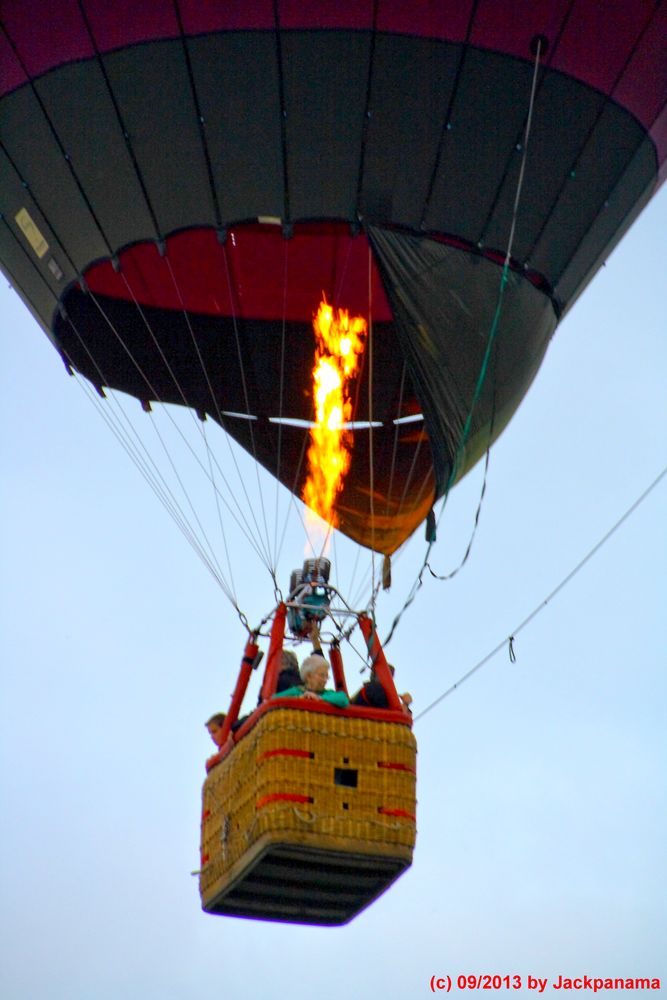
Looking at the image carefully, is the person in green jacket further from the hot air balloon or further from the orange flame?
the orange flame

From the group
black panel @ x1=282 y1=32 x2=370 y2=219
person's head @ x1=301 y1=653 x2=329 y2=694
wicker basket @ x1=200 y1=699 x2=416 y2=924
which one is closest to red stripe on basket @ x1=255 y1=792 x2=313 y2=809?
→ wicker basket @ x1=200 y1=699 x2=416 y2=924

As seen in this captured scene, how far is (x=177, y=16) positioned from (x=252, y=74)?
453mm

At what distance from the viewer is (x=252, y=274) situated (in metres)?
11.7

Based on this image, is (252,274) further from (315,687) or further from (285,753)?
(285,753)

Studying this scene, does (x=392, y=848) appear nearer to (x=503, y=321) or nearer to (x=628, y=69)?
(x=503, y=321)

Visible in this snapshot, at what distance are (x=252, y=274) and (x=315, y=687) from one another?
2.74m

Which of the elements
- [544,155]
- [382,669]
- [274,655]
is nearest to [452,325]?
[544,155]

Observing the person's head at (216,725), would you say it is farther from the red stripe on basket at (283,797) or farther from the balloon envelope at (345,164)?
the balloon envelope at (345,164)

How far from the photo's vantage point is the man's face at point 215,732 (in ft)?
34.6

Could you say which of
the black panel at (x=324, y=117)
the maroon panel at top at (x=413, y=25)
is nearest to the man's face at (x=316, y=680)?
the black panel at (x=324, y=117)

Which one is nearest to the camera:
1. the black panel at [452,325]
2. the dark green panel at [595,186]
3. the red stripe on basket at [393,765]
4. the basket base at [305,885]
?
the basket base at [305,885]

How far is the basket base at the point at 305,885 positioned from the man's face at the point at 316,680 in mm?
816

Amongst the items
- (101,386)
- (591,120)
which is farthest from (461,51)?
(101,386)

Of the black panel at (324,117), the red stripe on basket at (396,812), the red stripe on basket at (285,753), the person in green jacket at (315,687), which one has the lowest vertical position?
the red stripe on basket at (396,812)
